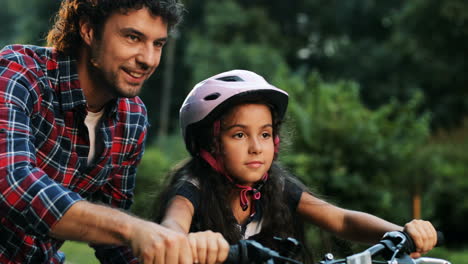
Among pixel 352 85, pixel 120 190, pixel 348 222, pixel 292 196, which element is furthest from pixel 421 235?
pixel 352 85

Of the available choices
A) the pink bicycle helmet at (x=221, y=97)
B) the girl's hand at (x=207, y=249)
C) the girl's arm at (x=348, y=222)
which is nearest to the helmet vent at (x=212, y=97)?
the pink bicycle helmet at (x=221, y=97)

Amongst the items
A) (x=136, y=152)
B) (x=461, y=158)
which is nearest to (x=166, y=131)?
(x=461, y=158)

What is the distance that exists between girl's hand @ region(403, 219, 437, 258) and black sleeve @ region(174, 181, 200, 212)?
3.18ft

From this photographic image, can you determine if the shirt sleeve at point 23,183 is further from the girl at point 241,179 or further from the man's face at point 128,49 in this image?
the girl at point 241,179

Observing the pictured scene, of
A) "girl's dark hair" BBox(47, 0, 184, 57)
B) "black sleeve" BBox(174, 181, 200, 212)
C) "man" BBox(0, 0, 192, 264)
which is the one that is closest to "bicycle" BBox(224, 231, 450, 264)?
"man" BBox(0, 0, 192, 264)

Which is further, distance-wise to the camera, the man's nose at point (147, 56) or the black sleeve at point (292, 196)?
the black sleeve at point (292, 196)

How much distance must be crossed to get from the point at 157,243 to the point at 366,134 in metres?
8.97

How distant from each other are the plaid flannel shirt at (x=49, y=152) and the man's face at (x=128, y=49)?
0.19 meters

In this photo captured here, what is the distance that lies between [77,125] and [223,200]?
2.56ft

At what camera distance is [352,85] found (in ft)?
40.4

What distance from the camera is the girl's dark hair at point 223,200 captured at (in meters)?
3.16

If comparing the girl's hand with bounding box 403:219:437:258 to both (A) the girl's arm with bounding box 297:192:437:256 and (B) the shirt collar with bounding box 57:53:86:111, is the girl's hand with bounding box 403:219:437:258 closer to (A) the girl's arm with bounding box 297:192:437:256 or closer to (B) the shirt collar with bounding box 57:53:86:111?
(A) the girl's arm with bounding box 297:192:437:256

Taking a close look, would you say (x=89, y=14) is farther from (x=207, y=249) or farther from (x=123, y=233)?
(x=207, y=249)

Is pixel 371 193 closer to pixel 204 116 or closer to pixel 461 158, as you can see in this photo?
pixel 461 158
